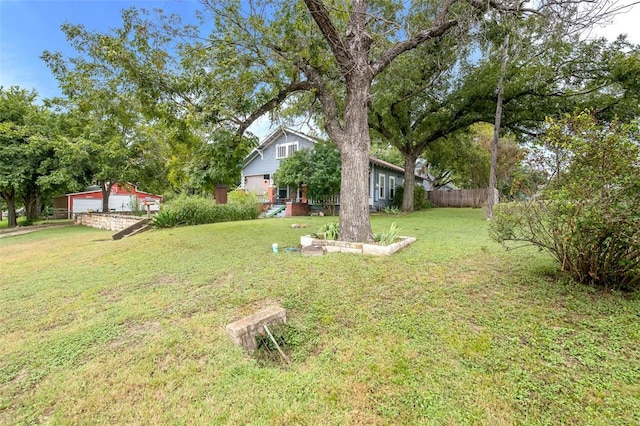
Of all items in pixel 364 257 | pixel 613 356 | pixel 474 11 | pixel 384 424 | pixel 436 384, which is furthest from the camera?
pixel 474 11

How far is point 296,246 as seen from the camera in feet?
21.2

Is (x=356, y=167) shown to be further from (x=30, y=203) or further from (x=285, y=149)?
(x=30, y=203)

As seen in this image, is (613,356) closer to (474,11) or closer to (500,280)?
(500,280)

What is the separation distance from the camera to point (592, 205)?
280cm

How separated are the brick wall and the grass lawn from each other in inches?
325

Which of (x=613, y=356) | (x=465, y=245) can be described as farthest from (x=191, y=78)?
(x=613, y=356)

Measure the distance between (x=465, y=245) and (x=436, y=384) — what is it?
178 inches

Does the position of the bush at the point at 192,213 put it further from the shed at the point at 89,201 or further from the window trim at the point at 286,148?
the shed at the point at 89,201

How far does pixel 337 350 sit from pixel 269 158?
18.2 metres

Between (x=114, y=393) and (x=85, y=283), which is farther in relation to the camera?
(x=85, y=283)

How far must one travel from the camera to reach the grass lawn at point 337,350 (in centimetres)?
183

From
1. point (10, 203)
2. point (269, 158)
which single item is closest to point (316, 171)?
point (269, 158)

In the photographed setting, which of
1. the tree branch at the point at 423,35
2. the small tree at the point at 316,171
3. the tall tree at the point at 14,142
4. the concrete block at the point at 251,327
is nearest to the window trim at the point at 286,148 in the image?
the small tree at the point at 316,171

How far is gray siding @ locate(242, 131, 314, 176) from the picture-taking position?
1813 centimetres
